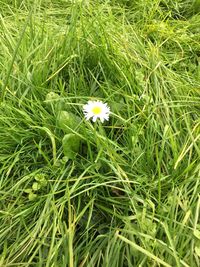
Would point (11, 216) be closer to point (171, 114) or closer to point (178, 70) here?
point (171, 114)

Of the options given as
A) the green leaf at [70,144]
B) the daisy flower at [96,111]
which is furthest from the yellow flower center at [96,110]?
the green leaf at [70,144]

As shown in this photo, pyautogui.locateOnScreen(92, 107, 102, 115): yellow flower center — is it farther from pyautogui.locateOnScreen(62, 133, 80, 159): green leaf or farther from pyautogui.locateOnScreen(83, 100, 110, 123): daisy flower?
pyautogui.locateOnScreen(62, 133, 80, 159): green leaf

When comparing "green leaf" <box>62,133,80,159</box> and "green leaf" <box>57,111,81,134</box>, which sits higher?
"green leaf" <box>57,111,81,134</box>

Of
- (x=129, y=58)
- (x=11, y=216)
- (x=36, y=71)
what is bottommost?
(x=11, y=216)

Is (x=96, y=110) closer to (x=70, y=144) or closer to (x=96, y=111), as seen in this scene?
(x=96, y=111)

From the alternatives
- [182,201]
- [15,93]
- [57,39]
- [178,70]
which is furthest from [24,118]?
[178,70]

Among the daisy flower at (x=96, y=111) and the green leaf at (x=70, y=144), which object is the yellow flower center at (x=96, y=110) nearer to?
the daisy flower at (x=96, y=111)

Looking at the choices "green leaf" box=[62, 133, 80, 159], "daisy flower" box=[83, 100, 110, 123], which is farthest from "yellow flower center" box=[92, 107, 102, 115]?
"green leaf" box=[62, 133, 80, 159]
